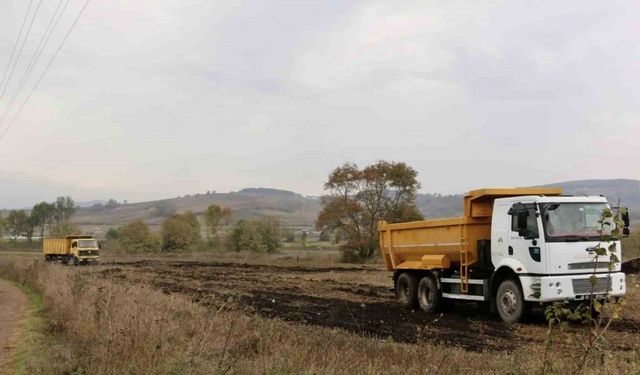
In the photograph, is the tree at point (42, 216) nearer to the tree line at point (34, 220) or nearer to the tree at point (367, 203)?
the tree line at point (34, 220)

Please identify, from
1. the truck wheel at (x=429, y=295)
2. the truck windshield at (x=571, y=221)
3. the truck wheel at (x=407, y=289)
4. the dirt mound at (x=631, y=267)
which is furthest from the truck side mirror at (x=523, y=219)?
the dirt mound at (x=631, y=267)

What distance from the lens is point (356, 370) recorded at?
21.1ft

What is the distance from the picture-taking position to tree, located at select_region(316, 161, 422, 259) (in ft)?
183

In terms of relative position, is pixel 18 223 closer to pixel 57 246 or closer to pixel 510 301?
pixel 57 246

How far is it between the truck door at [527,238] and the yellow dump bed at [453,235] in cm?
127

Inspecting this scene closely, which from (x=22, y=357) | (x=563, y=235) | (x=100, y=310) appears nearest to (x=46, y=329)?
(x=22, y=357)

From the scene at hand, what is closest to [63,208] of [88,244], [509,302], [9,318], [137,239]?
[137,239]

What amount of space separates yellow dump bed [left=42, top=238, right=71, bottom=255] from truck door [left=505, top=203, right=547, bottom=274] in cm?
4992

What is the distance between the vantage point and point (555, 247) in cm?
1273

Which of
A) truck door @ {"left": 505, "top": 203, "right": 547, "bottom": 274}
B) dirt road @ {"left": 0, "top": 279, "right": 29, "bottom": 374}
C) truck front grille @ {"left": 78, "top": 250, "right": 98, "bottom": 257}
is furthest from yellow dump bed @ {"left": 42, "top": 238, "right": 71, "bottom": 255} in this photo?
truck door @ {"left": 505, "top": 203, "right": 547, "bottom": 274}

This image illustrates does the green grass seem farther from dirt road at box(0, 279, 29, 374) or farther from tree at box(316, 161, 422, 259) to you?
tree at box(316, 161, 422, 259)

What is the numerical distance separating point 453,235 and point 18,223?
133m

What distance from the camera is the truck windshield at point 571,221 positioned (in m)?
12.9

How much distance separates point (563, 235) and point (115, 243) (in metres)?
73.8
